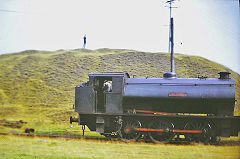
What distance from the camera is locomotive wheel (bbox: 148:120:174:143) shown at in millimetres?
8937

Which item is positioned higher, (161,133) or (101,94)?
(101,94)

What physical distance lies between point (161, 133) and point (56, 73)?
27.7ft

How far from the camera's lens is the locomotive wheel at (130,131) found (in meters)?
9.06

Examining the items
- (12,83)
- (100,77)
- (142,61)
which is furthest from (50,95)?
(142,61)

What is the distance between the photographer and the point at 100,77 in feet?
31.0

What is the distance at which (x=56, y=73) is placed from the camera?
1566 cm

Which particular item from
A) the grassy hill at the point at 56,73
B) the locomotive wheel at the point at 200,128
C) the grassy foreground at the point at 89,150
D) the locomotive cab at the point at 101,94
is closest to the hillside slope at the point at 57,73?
the grassy hill at the point at 56,73

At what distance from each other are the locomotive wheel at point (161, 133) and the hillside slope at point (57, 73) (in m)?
2.95

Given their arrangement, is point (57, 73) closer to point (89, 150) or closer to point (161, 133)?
point (161, 133)

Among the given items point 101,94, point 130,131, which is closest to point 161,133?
point 130,131

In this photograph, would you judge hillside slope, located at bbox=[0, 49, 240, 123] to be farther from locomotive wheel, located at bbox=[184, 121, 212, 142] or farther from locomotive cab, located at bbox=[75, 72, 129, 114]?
locomotive wheel, located at bbox=[184, 121, 212, 142]

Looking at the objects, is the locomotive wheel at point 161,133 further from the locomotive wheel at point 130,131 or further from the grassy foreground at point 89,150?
the grassy foreground at point 89,150

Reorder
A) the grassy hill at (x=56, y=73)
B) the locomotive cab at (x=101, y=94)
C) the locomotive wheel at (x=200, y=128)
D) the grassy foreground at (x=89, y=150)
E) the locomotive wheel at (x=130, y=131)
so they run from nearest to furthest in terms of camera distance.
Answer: the grassy foreground at (x=89, y=150) → the locomotive wheel at (x=200, y=128) → the locomotive wheel at (x=130, y=131) → the locomotive cab at (x=101, y=94) → the grassy hill at (x=56, y=73)

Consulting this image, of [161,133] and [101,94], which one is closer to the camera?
[161,133]
